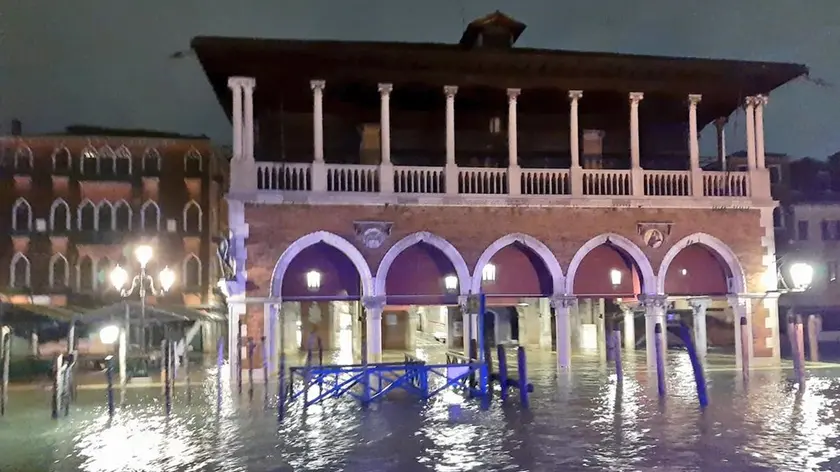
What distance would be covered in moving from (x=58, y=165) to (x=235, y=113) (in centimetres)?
1353

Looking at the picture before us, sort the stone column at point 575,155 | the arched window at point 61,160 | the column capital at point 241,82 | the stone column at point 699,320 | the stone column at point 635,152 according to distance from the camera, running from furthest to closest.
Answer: the arched window at point 61,160 → the stone column at point 699,320 → the stone column at point 635,152 → the stone column at point 575,155 → the column capital at point 241,82

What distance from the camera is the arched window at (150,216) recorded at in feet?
93.4

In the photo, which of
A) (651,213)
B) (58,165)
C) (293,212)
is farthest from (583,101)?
(58,165)

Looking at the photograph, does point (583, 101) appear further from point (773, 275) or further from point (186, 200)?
point (186, 200)

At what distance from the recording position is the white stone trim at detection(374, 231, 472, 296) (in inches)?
711

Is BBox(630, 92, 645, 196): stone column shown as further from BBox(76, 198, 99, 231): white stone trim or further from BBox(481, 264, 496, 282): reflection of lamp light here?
BBox(76, 198, 99, 231): white stone trim

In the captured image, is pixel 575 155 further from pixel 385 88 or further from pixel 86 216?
pixel 86 216

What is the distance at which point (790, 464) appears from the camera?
8688 mm

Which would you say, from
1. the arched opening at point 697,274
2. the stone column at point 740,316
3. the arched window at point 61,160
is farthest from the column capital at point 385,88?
the arched window at point 61,160

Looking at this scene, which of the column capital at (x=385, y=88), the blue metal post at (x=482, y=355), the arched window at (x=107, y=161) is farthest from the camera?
the arched window at (x=107, y=161)

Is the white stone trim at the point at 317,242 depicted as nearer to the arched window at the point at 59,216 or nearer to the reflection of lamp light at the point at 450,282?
Result: the reflection of lamp light at the point at 450,282

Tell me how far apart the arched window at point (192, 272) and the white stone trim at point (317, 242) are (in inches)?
480

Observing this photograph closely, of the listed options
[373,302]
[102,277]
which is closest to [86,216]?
[102,277]

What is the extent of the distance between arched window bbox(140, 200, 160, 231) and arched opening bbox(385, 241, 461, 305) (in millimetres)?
13489
